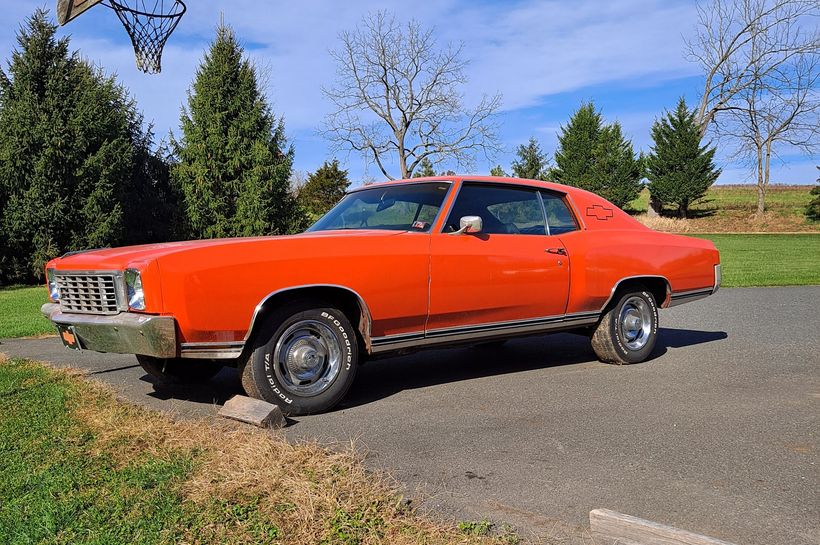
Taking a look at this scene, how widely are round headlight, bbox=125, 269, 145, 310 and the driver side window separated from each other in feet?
7.21

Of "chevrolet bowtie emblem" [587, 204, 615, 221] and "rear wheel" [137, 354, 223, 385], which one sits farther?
"chevrolet bowtie emblem" [587, 204, 615, 221]

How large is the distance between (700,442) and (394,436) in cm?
177

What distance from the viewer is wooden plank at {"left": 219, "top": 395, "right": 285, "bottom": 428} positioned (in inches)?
160

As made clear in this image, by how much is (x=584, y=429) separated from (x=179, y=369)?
3.04 meters

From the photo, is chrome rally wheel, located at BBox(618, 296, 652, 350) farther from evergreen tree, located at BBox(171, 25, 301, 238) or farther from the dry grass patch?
the dry grass patch

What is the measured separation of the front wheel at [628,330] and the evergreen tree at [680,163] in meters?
41.9

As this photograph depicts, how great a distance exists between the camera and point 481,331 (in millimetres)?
5254

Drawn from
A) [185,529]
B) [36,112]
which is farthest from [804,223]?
[185,529]

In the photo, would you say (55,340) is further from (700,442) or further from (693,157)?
(693,157)

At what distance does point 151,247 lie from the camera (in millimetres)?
4562

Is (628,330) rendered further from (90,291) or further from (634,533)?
(90,291)

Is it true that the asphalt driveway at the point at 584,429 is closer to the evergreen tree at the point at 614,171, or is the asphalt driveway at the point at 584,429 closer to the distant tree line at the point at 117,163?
the distant tree line at the point at 117,163

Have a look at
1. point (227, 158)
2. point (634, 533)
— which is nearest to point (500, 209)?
point (634, 533)

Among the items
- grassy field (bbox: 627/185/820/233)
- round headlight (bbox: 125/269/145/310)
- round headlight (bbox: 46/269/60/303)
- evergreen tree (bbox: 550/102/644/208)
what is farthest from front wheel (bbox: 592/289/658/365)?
evergreen tree (bbox: 550/102/644/208)
